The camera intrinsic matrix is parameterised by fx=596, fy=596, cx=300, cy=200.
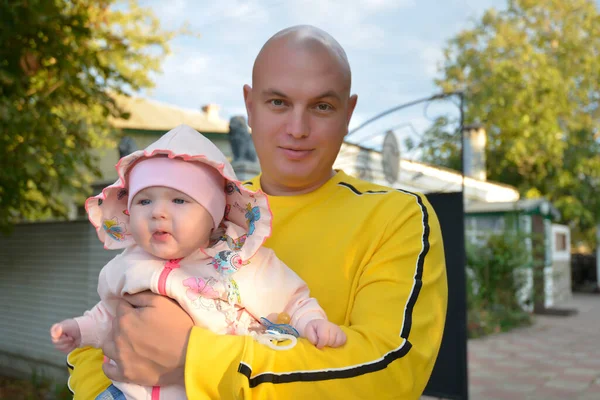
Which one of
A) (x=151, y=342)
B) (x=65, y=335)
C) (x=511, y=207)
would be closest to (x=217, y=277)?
(x=151, y=342)

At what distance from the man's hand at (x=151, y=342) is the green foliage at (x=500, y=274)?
1103 cm

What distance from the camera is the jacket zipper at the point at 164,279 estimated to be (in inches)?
59.8

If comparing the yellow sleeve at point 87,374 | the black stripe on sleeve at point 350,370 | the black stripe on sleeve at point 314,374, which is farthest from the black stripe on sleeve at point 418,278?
the yellow sleeve at point 87,374

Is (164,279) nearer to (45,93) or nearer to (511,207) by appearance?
(45,93)

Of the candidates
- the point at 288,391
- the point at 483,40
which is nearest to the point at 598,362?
the point at 288,391

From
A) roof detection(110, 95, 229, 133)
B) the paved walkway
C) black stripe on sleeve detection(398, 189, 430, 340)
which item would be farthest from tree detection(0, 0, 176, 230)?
roof detection(110, 95, 229, 133)

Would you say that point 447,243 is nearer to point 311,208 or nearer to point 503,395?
point 311,208

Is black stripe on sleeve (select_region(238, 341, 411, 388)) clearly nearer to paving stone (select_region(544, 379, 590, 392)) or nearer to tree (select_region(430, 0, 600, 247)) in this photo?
paving stone (select_region(544, 379, 590, 392))

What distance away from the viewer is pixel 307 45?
5.92ft

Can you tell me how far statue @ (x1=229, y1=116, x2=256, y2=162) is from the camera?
4938 mm

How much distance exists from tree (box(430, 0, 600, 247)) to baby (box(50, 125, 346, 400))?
19884 mm

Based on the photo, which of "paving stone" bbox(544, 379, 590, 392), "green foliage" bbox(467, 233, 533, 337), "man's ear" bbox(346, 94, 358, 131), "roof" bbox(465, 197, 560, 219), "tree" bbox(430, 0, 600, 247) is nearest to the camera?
"man's ear" bbox(346, 94, 358, 131)

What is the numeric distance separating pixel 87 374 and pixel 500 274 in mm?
11590

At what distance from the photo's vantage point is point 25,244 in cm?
757
